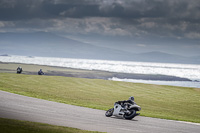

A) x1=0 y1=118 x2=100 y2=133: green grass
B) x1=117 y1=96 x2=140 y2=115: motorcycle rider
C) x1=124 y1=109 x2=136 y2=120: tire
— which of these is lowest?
x1=0 y1=118 x2=100 y2=133: green grass

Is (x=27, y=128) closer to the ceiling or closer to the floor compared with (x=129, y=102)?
closer to the floor

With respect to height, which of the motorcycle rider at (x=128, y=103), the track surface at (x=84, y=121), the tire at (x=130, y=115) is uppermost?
the motorcycle rider at (x=128, y=103)

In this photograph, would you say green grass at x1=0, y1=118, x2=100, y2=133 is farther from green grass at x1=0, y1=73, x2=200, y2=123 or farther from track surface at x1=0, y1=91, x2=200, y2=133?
green grass at x1=0, y1=73, x2=200, y2=123

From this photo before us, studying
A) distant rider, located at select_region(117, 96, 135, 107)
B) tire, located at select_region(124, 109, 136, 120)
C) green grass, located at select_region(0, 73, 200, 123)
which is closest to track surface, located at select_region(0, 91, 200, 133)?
tire, located at select_region(124, 109, 136, 120)

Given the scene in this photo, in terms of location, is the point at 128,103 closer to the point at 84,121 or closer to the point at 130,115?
the point at 130,115

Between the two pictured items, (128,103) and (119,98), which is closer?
(128,103)

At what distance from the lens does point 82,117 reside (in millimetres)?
18094

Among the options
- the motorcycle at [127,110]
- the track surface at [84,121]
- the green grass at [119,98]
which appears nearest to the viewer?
the track surface at [84,121]

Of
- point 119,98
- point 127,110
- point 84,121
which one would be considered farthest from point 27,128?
point 119,98

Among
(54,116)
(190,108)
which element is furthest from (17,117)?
(190,108)

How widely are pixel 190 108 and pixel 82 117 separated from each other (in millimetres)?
16471

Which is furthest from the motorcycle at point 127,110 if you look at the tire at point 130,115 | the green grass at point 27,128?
the green grass at point 27,128

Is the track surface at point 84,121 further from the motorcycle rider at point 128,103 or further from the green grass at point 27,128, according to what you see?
the green grass at point 27,128

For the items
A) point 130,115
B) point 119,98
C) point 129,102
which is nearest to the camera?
point 130,115
